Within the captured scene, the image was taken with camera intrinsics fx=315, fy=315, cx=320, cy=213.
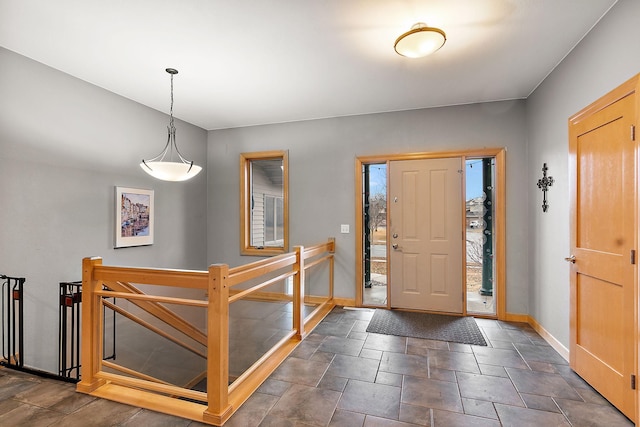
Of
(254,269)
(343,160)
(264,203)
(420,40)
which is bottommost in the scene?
(254,269)

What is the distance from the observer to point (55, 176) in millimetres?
3121

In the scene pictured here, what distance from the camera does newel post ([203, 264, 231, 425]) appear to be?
6.45 feet

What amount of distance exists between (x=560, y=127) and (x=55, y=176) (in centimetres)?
490

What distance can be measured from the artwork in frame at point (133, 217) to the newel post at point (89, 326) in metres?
1.60

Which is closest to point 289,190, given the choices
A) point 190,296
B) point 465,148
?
point 190,296

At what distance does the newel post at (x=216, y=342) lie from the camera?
196cm

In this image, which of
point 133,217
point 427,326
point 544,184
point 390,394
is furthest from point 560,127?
point 133,217

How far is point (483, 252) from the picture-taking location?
15.3ft

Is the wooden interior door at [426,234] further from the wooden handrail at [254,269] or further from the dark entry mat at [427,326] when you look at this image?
the wooden handrail at [254,269]

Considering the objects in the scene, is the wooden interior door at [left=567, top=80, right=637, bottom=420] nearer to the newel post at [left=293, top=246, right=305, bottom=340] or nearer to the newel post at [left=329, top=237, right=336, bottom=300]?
the newel post at [left=293, top=246, right=305, bottom=340]

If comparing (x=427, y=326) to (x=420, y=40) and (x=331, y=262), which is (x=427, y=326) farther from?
(x=420, y=40)

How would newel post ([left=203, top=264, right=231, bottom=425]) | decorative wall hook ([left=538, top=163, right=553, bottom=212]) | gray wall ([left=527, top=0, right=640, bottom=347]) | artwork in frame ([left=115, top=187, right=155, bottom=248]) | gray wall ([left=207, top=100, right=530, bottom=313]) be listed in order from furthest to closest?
gray wall ([left=207, top=100, right=530, bottom=313]) → artwork in frame ([left=115, top=187, right=155, bottom=248]) → decorative wall hook ([left=538, top=163, right=553, bottom=212]) → gray wall ([left=527, top=0, right=640, bottom=347]) → newel post ([left=203, top=264, right=231, bottom=425])

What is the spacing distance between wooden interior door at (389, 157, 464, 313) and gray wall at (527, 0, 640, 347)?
819mm

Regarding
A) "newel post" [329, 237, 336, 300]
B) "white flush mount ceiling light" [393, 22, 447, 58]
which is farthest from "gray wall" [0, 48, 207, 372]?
"white flush mount ceiling light" [393, 22, 447, 58]
